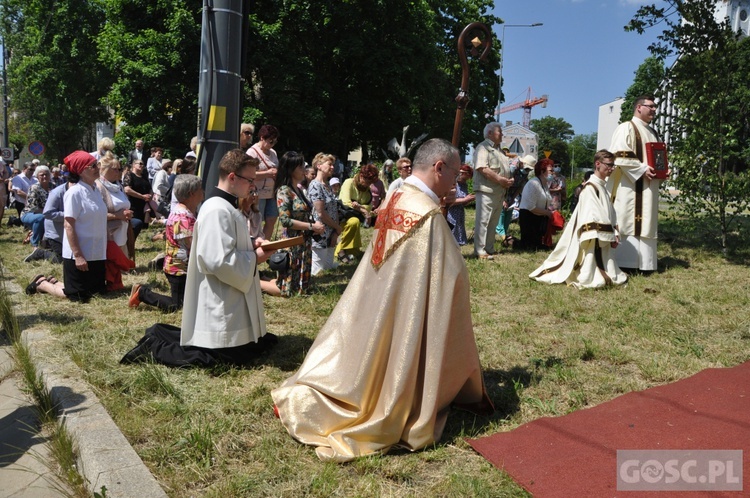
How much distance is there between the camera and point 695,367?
195 inches

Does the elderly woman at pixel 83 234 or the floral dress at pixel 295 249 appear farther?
the floral dress at pixel 295 249

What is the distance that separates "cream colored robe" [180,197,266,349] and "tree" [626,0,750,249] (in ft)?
24.8

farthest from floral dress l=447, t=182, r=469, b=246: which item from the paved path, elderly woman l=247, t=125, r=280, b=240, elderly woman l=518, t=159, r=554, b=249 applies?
the paved path

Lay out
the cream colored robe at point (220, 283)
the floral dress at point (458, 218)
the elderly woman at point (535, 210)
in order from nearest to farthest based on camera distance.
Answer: the cream colored robe at point (220, 283)
the elderly woman at point (535, 210)
the floral dress at point (458, 218)

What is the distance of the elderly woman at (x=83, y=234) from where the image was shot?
6906mm

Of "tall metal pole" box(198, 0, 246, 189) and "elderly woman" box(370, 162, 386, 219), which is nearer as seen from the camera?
"tall metal pole" box(198, 0, 246, 189)

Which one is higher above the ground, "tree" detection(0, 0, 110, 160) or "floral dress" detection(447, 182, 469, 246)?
"tree" detection(0, 0, 110, 160)

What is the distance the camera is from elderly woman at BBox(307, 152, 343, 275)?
8.07 m

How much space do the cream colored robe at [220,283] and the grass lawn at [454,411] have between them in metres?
0.32

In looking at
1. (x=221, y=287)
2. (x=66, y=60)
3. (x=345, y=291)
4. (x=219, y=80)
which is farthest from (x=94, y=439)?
(x=66, y=60)

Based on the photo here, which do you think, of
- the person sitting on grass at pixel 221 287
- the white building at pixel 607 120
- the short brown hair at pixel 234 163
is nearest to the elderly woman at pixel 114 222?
the person sitting on grass at pixel 221 287

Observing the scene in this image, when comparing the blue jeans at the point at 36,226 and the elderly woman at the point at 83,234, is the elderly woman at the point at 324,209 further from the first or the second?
the blue jeans at the point at 36,226

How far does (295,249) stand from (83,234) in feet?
7.80

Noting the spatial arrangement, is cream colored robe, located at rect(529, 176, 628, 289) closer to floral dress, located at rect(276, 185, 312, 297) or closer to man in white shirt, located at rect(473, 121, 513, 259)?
man in white shirt, located at rect(473, 121, 513, 259)
